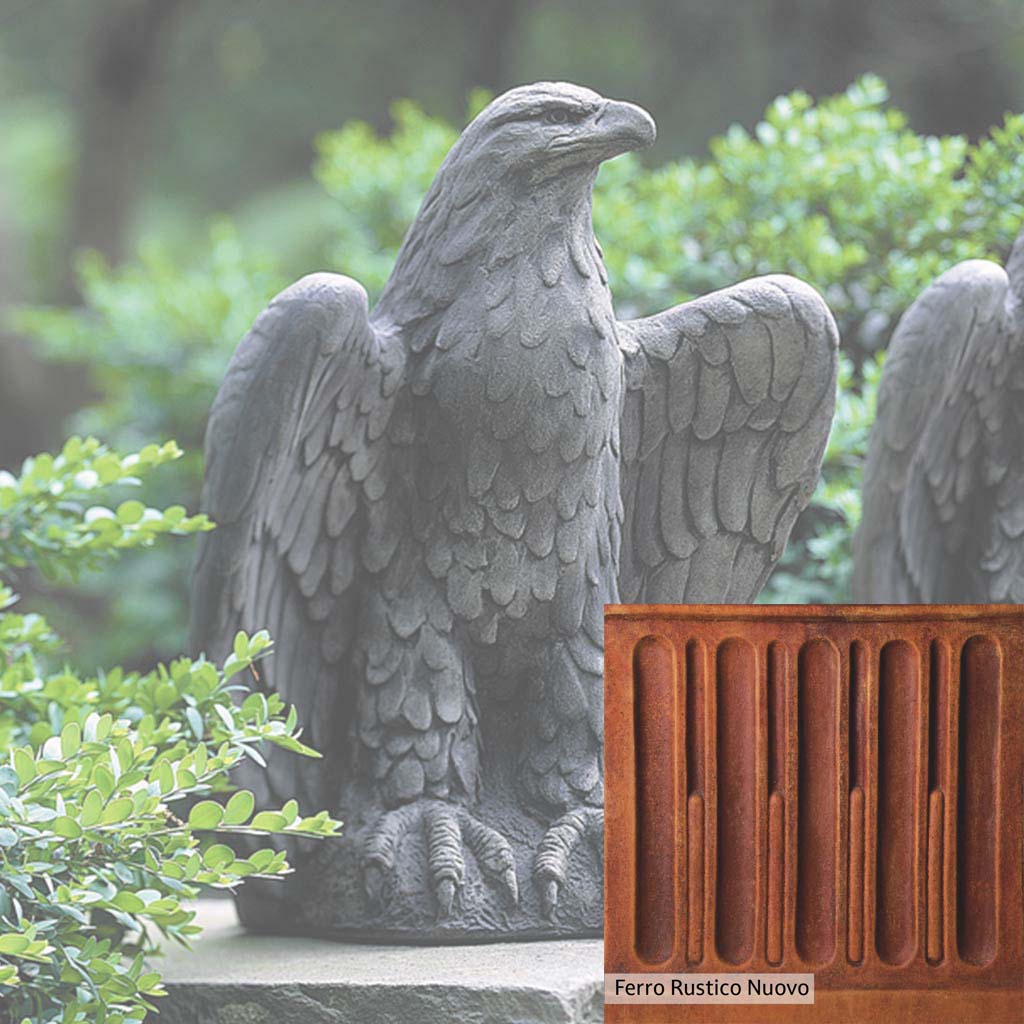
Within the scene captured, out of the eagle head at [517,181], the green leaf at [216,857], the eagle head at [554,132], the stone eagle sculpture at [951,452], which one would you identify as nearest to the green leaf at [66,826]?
the green leaf at [216,857]

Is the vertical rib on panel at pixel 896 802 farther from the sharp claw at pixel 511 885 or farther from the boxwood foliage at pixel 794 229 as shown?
the boxwood foliage at pixel 794 229

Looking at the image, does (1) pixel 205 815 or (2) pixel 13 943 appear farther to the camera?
(1) pixel 205 815

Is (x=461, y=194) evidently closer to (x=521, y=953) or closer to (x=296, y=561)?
(x=296, y=561)

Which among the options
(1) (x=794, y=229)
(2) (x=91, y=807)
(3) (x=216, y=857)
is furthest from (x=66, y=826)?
(1) (x=794, y=229)

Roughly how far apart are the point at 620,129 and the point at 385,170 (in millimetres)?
1618

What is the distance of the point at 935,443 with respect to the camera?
1.65 m

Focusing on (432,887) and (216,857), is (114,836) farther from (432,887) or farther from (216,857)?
(432,887)

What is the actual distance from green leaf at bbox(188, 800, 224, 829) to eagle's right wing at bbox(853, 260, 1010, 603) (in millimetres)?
813

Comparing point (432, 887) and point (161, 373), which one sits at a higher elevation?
point (161, 373)

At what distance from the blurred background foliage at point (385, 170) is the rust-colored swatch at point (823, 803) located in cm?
93

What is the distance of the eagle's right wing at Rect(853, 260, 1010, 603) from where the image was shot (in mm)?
1599

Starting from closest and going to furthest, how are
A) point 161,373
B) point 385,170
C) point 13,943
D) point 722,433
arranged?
point 13,943 < point 722,433 < point 385,170 < point 161,373

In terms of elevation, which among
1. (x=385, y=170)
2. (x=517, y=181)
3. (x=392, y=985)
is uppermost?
(x=385, y=170)

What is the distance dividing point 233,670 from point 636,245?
136 centimetres
